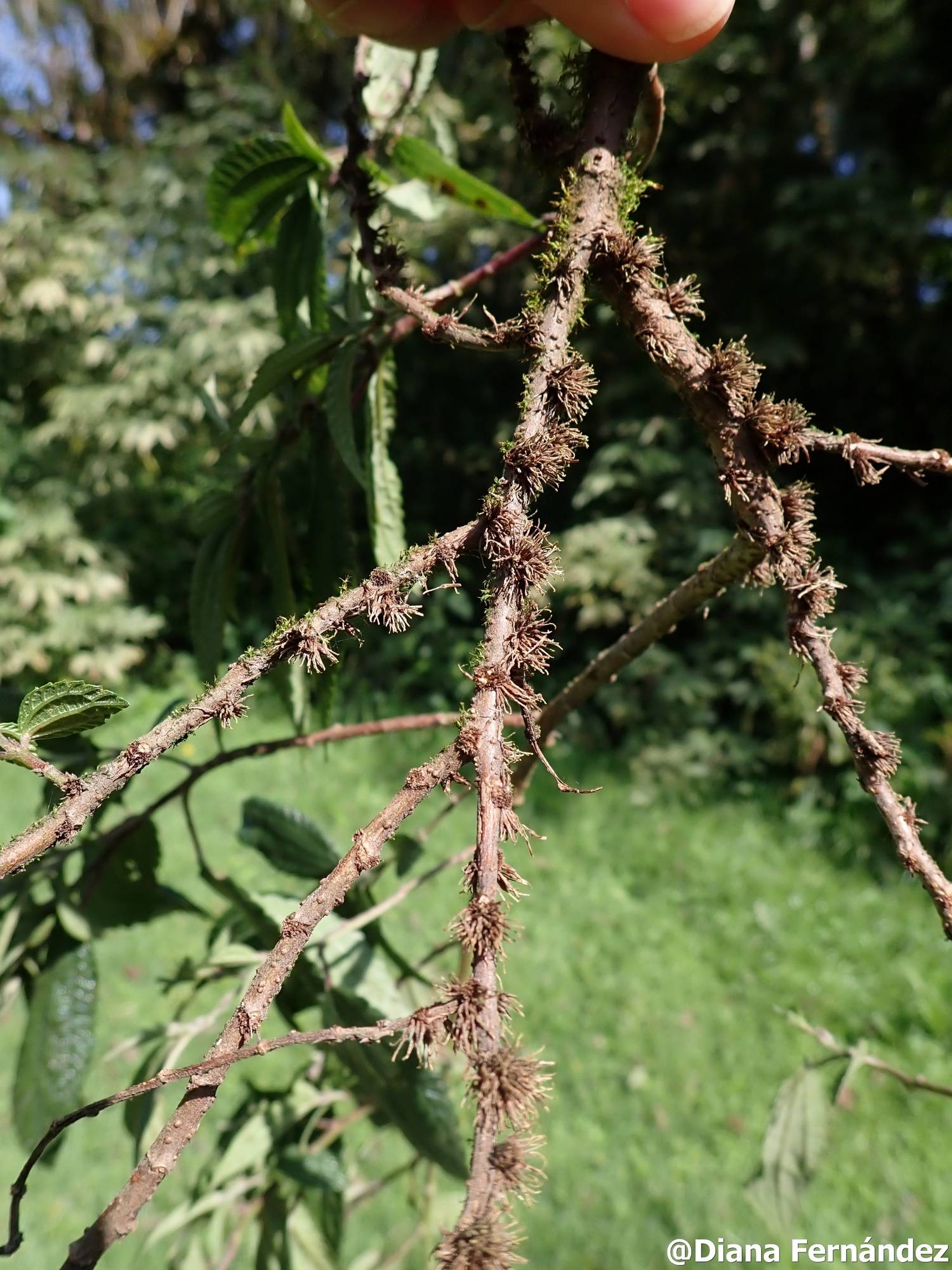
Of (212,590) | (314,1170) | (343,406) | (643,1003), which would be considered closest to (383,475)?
(343,406)

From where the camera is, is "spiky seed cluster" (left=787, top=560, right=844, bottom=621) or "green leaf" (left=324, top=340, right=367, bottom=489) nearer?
"spiky seed cluster" (left=787, top=560, right=844, bottom=621)

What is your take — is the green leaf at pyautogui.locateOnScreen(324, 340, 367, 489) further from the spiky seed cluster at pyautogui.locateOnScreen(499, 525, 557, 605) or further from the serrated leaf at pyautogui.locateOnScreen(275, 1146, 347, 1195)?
the serrated leaf at pyautogui.locateOnScreen(275, 1146, 347, 1195)

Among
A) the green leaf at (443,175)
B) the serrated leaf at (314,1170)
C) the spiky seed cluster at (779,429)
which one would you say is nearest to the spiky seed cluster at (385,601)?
the spiky seed cluster at (779,429)

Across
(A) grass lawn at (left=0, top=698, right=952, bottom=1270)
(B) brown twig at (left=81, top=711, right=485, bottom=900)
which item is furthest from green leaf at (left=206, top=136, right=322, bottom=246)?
(A) grass lawn at (left=0, top=698, right=952, bottom=1270)

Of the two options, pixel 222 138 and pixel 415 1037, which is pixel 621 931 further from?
pixel 222 138

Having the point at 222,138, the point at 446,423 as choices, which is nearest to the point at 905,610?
the point at 446,423

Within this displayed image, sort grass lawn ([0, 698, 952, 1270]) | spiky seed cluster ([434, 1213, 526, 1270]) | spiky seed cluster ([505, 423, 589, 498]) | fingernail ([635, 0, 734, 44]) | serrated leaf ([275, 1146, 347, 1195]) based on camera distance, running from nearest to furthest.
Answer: spiky seed cluster ([434, 1213, 526, 1270]) → spiky seed cluster ([505, 423, 589, 498]) → fingernail ([635, 0, 734, 44]) → serrated leaf ([275, 1146, 347, 1195]) → grass lawn ([0, 698, 952, 1270])

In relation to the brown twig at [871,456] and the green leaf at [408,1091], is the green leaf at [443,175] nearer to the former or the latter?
the brown twig at [871,456]
